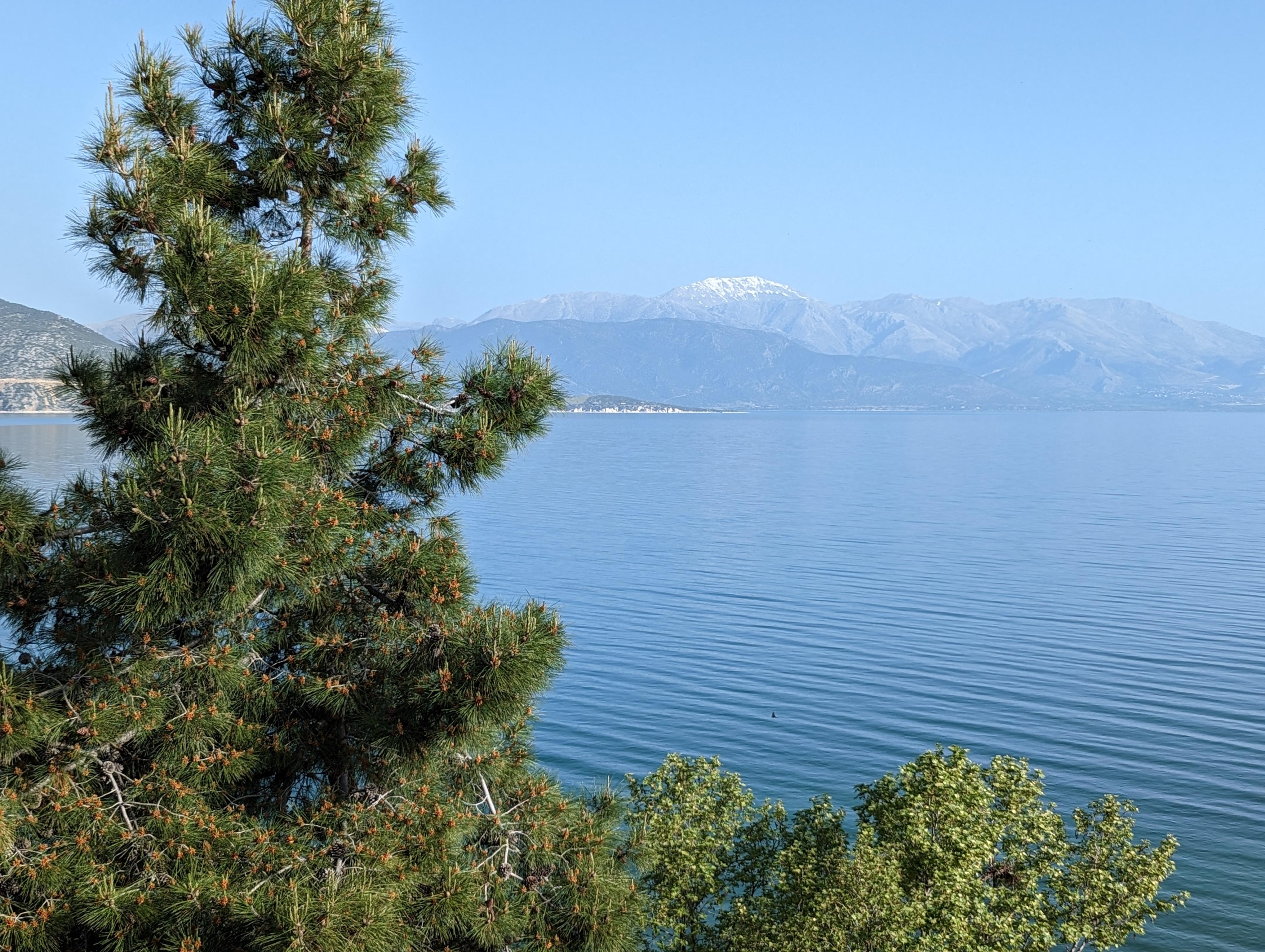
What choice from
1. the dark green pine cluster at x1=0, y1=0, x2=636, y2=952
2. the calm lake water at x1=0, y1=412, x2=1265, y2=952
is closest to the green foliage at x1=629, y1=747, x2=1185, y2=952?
the dark green pine cluster at x1=0, y1=0, x2=636, y2=952

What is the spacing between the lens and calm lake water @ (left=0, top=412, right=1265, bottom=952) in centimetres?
2738

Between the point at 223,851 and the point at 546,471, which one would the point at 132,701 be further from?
the point at 546,471

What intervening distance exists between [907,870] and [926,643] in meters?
28.4

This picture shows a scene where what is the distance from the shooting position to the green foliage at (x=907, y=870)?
1233 centimetres

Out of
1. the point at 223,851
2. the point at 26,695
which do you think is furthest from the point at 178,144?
the point at 223,851

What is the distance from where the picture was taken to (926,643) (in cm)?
4075

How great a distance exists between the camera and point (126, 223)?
8953 mm

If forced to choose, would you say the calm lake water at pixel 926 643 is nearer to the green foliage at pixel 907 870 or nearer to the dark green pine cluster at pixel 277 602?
the green foliage at pixel 907 870

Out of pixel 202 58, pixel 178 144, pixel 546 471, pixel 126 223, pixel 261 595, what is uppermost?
pixel 202 58

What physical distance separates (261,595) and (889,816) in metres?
9.10

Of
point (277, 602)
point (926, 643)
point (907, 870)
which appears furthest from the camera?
point (926, 643)

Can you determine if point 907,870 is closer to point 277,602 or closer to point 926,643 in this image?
point 277,602

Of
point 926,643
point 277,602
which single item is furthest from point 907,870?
point 926,643

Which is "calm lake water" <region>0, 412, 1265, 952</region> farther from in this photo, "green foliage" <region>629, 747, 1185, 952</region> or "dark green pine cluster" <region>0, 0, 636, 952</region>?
"dark green pine cluster" <region>0, 0, 636, 952</region>
